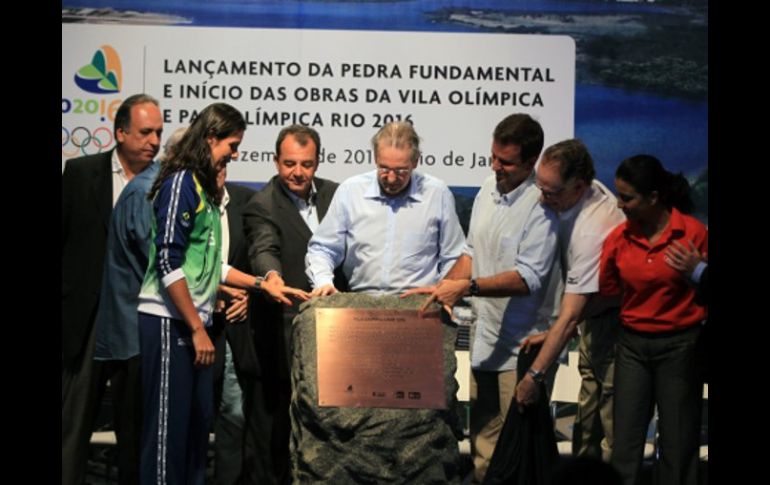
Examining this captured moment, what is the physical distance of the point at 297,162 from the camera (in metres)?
6.28

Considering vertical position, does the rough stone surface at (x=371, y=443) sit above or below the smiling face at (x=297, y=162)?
below

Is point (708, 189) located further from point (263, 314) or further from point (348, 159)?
point (263, 314)

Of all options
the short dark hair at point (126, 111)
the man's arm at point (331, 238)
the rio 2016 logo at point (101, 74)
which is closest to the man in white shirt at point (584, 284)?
the man's arm at point (331, 238)

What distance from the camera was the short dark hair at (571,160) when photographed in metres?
6.07

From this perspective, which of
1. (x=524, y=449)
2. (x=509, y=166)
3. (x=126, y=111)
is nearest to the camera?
(x=524, y=449)

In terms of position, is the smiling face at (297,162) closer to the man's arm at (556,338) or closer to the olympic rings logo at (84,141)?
the olympic rings logo at (84,141)

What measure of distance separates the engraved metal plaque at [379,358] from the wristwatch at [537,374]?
534 millimetres

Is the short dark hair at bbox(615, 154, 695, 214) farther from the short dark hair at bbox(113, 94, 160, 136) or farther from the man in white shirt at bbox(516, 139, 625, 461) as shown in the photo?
the short dark hair at bbox(113, 94, 160, 136)

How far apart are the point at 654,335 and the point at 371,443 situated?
1.43 meters

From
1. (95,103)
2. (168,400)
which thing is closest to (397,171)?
(168,400)

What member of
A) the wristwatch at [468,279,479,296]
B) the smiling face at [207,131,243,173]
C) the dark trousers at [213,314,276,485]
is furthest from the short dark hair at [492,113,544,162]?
the dark trousers at [213,314,276,485]

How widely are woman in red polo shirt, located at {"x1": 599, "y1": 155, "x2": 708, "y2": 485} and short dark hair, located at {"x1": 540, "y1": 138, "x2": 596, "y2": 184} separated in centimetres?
20

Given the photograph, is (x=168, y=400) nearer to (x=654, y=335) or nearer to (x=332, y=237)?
(x=332, y=237)

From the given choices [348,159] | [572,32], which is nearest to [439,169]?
[348,159]
